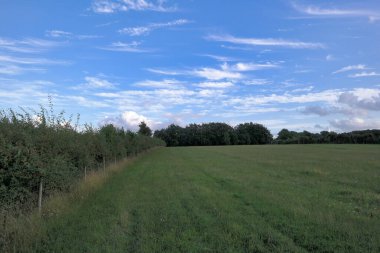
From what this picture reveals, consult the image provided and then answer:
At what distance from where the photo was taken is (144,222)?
36.6 feet

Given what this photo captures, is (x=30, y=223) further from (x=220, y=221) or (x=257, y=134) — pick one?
(x=257, y=134)

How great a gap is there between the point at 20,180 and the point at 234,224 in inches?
239

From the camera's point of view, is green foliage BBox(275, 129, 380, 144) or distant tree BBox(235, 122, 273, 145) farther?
distant tree BBox(235, 122, 273, 145)

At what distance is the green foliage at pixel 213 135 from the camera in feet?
609

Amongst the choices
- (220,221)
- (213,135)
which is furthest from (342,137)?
(220,221)

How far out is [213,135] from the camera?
7416 inches

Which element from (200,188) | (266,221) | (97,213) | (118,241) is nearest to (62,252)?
(118,241)

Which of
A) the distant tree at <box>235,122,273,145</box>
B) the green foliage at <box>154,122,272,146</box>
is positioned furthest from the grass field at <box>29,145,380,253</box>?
the distant tree at <box>235,122,273,145</box>

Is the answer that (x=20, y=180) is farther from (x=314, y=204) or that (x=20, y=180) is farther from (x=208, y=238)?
(x=314, y=204)

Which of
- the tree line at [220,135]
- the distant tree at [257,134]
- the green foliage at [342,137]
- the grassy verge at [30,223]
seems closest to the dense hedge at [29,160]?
the grassy verge at [30,223]

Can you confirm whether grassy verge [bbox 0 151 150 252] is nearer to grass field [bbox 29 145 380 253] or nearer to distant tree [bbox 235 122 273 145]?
grass field [bbox 29 145 380 253]

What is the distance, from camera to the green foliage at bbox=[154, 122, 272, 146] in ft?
609

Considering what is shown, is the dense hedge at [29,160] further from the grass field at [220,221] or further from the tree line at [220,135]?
the tree line at [220,135]

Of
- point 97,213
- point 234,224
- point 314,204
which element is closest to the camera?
point 234,224
